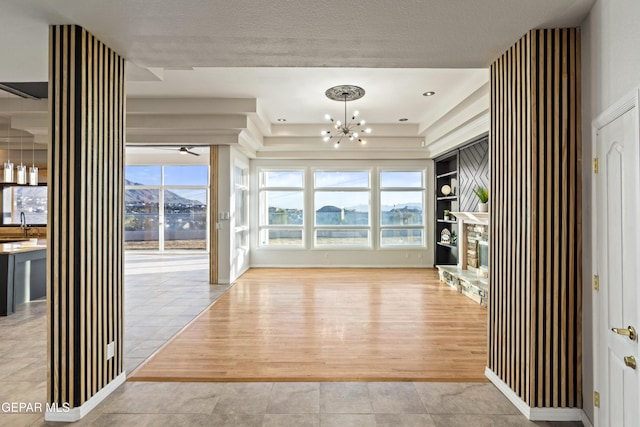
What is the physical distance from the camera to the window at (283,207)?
347 inches

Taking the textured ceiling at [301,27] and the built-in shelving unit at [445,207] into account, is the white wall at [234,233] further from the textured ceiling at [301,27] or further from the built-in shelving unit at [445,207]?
the built-in shelving unit at [445,207]

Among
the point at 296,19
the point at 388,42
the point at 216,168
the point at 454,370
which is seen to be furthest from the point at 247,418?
the point at 216,168

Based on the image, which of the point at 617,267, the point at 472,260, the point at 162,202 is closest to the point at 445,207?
the point at 472,260

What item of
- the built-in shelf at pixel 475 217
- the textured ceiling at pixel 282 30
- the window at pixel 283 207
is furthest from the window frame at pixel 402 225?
the textured ceiling at pixel 282 30

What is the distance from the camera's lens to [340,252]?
8773mm

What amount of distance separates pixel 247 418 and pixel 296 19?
9.29 feet

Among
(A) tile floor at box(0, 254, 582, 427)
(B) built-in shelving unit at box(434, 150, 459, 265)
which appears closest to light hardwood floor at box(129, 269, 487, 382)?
(A) tile floor at box(0, 254, 582, 427)

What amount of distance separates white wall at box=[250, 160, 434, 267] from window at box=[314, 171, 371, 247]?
0.23 m

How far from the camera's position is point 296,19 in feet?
7.90

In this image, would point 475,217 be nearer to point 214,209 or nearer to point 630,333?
point 630,333

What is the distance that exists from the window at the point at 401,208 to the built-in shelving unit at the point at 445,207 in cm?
39

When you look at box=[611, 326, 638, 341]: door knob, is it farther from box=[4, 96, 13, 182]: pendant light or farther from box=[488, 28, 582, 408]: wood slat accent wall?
box=[4, 96, 13, 182]: pendant light

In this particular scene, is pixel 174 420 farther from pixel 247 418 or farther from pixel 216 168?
pixel 216 168

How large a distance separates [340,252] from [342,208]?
113 cm
